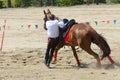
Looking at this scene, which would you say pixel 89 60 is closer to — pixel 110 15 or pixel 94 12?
pixel 110 15

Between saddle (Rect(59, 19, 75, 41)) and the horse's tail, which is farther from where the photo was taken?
saddle (Rect(59, 19, 75, 41))

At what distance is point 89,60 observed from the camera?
15008 mm

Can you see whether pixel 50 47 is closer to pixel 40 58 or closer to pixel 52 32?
pixel 52 32

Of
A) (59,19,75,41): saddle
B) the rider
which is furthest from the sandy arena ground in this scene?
(59,19,75,41): saddle

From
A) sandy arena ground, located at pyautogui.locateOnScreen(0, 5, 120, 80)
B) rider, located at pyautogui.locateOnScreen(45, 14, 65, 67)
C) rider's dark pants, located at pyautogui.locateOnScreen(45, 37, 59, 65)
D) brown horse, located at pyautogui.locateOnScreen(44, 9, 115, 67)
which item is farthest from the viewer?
rider's dark pants, located at pyautogui.locateOnScreen(45, 37, 59, 65)

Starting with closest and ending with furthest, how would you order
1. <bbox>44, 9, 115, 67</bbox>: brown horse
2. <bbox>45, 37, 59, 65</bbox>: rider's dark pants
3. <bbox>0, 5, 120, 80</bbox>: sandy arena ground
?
<bbox>0, 5, 120, 80</bbox>: sandy arena ground, <bbox>44, 9, 115, 67</bbox>: brown horse, <bbox>45, 37, 59, 65</bbox>: rider's dark pants

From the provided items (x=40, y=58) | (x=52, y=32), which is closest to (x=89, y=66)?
(x=52, y=32)

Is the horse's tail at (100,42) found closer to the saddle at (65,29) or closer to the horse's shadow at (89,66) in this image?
the horse's shadow at (89,66)

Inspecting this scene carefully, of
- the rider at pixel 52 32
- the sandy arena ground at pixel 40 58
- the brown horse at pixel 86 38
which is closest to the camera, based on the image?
the sandy arena ground at pixel 40 58

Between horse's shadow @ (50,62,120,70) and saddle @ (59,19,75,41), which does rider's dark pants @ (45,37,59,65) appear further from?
horse's shadow @ (50,62,120,70)

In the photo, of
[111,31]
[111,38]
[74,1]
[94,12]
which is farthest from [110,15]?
[74,1]

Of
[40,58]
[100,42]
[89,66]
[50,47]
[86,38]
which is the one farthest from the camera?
[40,58]

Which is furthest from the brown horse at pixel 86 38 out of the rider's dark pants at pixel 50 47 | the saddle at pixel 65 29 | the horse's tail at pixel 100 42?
the rider's dark pants at pixel 50 47

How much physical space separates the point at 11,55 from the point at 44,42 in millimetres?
3654
